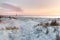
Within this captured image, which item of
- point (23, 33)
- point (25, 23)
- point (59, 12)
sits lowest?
point (23, 33)

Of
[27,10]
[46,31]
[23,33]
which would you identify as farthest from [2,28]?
[46,31]

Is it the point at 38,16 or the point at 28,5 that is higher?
the point at 28,5

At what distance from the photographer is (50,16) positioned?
1.29 m

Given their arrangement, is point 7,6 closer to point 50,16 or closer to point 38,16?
point 38,16

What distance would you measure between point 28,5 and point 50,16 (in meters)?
0.33

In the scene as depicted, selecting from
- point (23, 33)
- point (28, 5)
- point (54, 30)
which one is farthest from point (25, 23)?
point (54, 30)

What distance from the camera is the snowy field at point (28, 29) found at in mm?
1296

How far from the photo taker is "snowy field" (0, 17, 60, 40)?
4.25 feet

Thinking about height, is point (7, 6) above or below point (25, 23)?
above

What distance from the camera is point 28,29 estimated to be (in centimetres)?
130

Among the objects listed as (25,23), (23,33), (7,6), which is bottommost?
(23,33)

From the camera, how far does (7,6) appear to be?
51.3 inches

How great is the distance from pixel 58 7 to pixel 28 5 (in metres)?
0.40

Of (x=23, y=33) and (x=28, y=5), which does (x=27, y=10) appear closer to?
(x=28, y=5)
